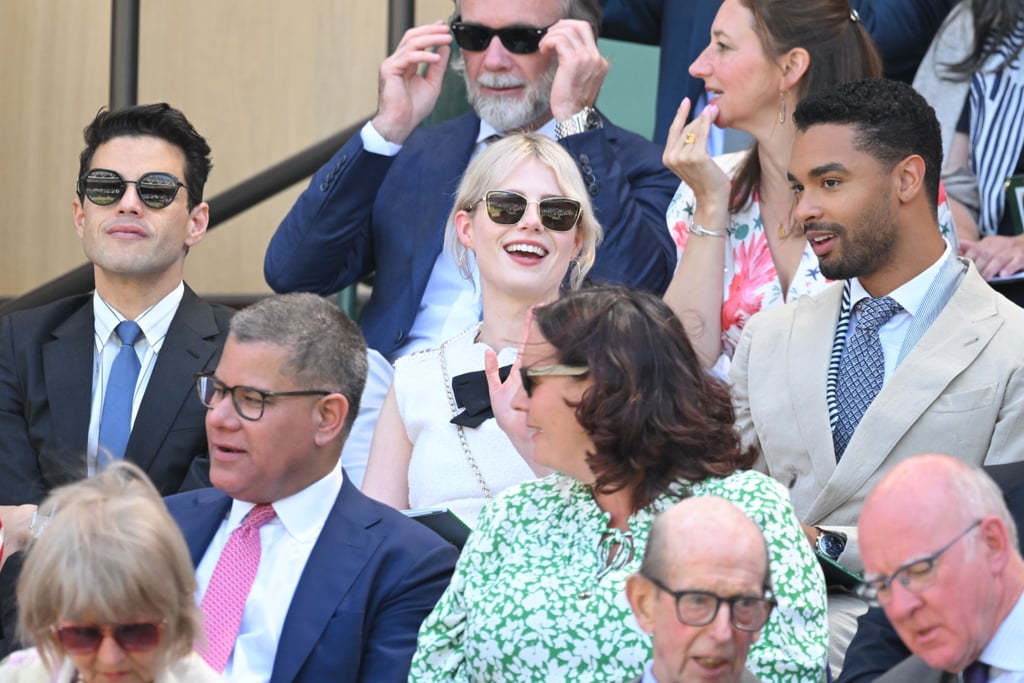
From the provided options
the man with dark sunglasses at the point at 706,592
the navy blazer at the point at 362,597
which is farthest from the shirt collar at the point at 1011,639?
the navy blazer at the point at 362,597

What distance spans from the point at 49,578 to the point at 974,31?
119 inches

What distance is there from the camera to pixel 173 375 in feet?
13.4

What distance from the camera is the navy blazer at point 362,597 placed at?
10.1ft

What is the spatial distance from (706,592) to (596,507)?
0.56 metres

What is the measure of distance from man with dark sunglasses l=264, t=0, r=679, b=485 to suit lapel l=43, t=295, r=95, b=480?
628 millimetres

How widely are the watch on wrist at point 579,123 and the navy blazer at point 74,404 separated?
3.17 ft

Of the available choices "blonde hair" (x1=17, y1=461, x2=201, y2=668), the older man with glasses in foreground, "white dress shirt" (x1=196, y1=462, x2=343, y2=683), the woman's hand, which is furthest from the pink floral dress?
"blonde hair" (x1=17, y1=461, x2=201, y2=668)

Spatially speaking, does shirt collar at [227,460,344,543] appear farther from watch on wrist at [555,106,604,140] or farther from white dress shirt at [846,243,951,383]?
watch on wrist at [555,106,604,140]

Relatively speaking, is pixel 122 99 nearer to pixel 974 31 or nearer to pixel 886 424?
pixel 974 31

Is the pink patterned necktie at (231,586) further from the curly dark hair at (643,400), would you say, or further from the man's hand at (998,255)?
the man's hand at (998,255)

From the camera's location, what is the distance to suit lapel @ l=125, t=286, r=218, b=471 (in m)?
4.00

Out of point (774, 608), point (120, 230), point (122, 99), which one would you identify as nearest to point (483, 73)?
point (120, 230)

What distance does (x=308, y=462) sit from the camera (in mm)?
3262

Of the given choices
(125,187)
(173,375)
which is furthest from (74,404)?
(125,187)
